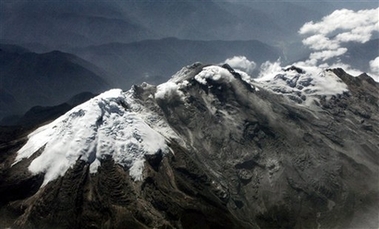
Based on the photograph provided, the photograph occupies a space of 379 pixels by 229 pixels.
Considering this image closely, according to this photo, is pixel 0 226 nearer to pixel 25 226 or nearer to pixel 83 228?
pixel 25 226

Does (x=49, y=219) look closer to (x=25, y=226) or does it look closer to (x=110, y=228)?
(x=25, y=226)

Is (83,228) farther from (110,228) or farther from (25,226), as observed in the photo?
(25,226)

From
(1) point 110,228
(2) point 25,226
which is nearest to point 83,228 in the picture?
(1) point 110,228

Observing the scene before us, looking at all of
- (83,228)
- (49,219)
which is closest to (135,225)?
(83,228)

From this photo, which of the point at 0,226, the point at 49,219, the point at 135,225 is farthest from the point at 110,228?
the point at 0,226

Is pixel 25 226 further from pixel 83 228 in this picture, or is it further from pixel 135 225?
pixel 135 225

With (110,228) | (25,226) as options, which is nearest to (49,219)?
(25,226)
